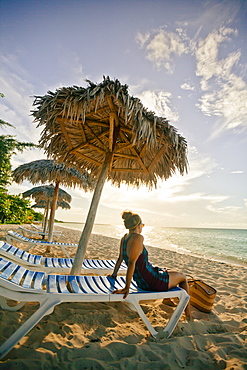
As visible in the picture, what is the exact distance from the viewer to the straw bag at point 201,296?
2502 mm

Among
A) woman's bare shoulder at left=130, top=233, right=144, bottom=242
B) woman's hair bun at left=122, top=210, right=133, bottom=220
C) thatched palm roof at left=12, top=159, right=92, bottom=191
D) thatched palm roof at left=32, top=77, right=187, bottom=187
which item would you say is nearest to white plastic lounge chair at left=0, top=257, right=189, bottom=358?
woman's bare shoulder at left=130, top=233, right=144, bottom=242

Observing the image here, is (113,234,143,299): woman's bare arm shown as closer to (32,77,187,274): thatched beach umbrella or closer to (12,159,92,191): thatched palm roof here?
(32,77,187,274): thatched beach umbrella

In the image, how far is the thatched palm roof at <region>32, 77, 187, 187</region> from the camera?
8.20ft

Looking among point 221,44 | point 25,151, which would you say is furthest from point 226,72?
point 25,151

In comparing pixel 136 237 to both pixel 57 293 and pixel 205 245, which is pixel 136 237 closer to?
pixel 57 293

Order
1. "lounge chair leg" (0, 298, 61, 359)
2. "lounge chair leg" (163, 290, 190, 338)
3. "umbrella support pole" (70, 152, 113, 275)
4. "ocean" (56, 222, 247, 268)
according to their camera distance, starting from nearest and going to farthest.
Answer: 1. "lounge chair leg" (0, 298, 61, 359)
2. "lounge chair leg" (163, 290, 190, 338)
3. "umbrella support pole" (70, 152, 113, 275)
4. "ocean" (56, 222, 247, 268)

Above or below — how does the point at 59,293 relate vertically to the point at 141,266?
below

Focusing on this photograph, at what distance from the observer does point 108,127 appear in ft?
10.4

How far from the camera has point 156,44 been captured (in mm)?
4500

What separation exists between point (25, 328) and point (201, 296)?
7.55 feet

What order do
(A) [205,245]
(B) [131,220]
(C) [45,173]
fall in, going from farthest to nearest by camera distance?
1. (A) [205,245]
2. (C) [45,173]
3. (B) [131,220]

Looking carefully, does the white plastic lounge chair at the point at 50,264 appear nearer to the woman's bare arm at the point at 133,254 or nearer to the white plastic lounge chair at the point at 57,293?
the white plastic lounge chair at the point at 57,293

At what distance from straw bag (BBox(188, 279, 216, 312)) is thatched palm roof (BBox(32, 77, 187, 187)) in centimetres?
193

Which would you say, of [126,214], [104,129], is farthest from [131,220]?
Answer: [104,129]
